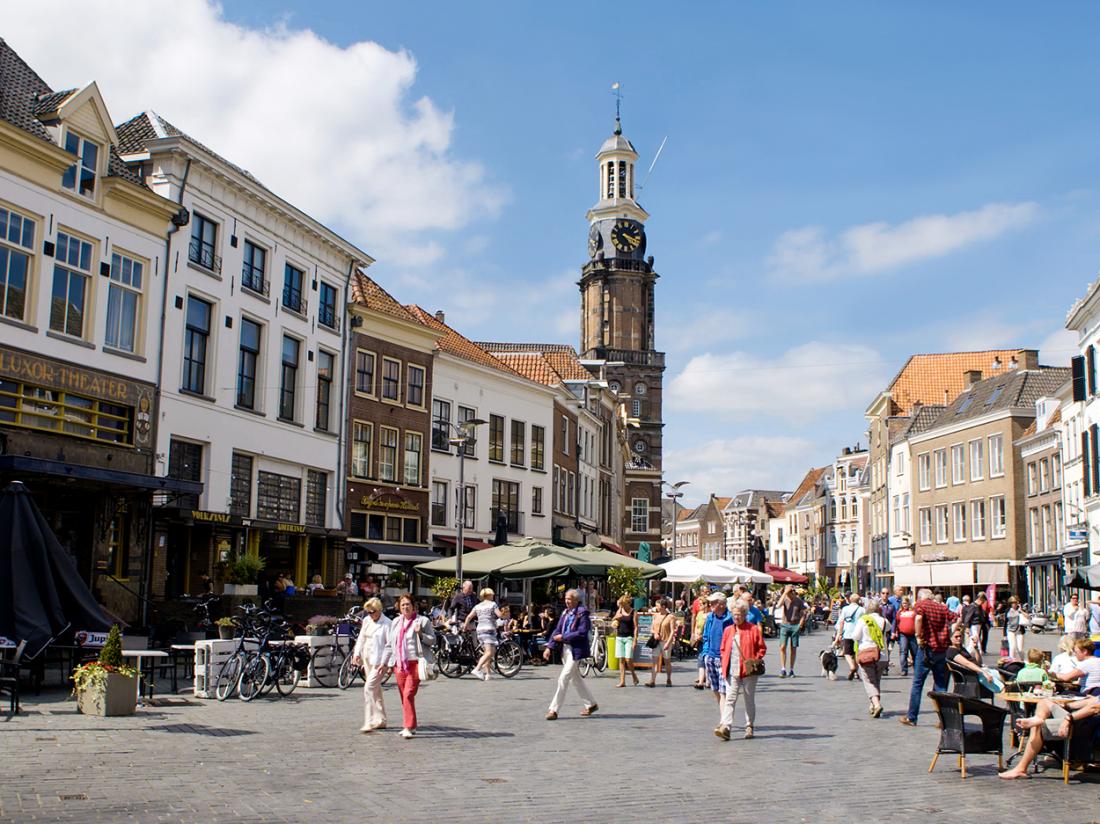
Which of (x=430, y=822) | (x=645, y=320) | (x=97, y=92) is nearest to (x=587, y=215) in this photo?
(x=645, y=320)

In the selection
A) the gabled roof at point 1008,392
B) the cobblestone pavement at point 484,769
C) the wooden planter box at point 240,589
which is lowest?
the cobblestone pavement at point 484,769

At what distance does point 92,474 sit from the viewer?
20844 millimetres

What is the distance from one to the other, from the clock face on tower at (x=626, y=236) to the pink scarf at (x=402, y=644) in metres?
84.5

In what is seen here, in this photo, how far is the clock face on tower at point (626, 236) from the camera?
96.1m

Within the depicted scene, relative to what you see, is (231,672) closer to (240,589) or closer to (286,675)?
(286,675)

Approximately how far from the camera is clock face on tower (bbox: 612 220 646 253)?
96.1 meters

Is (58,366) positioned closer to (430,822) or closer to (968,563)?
(430,822)

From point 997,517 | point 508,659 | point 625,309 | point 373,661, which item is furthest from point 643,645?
point 625,309

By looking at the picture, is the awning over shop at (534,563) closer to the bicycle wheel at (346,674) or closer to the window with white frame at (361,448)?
the bicycle wheel at (346,674)

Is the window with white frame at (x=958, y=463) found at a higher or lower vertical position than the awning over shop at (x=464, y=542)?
higher

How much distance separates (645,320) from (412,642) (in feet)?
277

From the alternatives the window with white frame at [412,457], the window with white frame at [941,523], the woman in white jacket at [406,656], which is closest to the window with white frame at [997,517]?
the window with white frame at [941,523]

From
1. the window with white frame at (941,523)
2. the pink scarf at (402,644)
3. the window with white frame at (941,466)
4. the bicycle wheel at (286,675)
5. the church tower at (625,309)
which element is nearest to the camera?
the pink scarf at (402,644)

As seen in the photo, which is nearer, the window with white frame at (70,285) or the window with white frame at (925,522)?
the window with white frame at (70,285)
